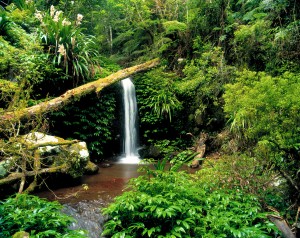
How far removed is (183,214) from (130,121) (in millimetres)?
6234

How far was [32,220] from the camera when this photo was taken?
279 cm

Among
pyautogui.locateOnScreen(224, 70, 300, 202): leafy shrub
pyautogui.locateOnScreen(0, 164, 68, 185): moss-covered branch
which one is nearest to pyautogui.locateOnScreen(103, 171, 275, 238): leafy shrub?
pyautogui.locateOnScreen(224, 70, 300, 202): leafy shrub

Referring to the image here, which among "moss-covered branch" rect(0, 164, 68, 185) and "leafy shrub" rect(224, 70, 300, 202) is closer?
"leafy shrub" rect(224, 70, 300, 202)

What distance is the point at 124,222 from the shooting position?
3.24 metres

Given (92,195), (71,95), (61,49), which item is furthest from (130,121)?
(92,195)

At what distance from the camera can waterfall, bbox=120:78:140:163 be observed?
890 cm

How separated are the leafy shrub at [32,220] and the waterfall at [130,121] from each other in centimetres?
561

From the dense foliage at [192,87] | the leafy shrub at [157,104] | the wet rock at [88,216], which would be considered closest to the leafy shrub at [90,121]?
the dense foliage at [192,87]

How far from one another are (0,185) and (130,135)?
5091 mm

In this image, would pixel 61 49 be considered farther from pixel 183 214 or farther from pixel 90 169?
pixel 183 214

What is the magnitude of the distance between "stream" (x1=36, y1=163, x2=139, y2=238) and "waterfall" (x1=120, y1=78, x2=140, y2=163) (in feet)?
5.52

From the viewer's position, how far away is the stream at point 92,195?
393 cm

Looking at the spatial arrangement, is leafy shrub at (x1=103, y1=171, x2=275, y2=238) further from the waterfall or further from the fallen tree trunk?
the waterfall

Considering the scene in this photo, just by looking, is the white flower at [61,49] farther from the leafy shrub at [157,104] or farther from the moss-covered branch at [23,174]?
the moss-covered branch at [23,174]
